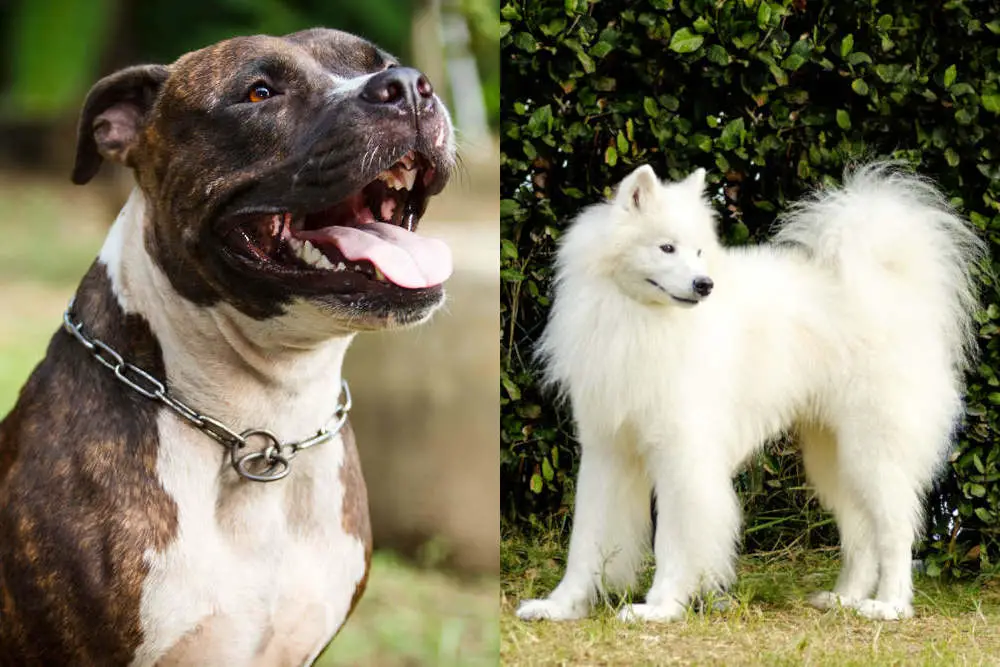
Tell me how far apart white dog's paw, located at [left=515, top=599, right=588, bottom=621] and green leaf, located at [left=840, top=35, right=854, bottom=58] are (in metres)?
1.37

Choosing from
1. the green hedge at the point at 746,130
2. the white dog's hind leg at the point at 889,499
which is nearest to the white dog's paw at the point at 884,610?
the white dog's hind leg at the point at 889,499

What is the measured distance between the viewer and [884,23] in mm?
2764

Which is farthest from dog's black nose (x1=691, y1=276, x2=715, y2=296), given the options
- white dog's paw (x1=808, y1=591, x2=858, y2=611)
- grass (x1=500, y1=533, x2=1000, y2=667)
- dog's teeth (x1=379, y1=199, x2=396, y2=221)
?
dog's teeth (x1=379, y1=199, x2=396, y2=221)

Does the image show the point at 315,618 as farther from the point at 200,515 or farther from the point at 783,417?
the point at 783,417

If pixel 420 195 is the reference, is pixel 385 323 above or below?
below

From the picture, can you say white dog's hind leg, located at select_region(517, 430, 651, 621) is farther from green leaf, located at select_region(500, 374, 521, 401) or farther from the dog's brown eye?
the dog's brown eye

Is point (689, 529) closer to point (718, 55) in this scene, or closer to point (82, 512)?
point (718, 55)

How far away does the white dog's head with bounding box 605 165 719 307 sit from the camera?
2564 mm

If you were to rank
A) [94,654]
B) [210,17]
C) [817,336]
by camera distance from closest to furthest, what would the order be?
1. [94,654]
2. [210,17]
3. [817,336]

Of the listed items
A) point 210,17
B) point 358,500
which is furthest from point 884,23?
point 358,500

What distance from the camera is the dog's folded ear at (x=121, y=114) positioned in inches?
71.5

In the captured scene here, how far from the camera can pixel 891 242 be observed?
2.73 m

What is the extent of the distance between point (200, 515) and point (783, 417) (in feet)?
4.61

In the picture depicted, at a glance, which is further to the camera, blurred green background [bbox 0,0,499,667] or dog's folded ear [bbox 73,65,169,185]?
blurred green background [bbox 0,0,499,667]
